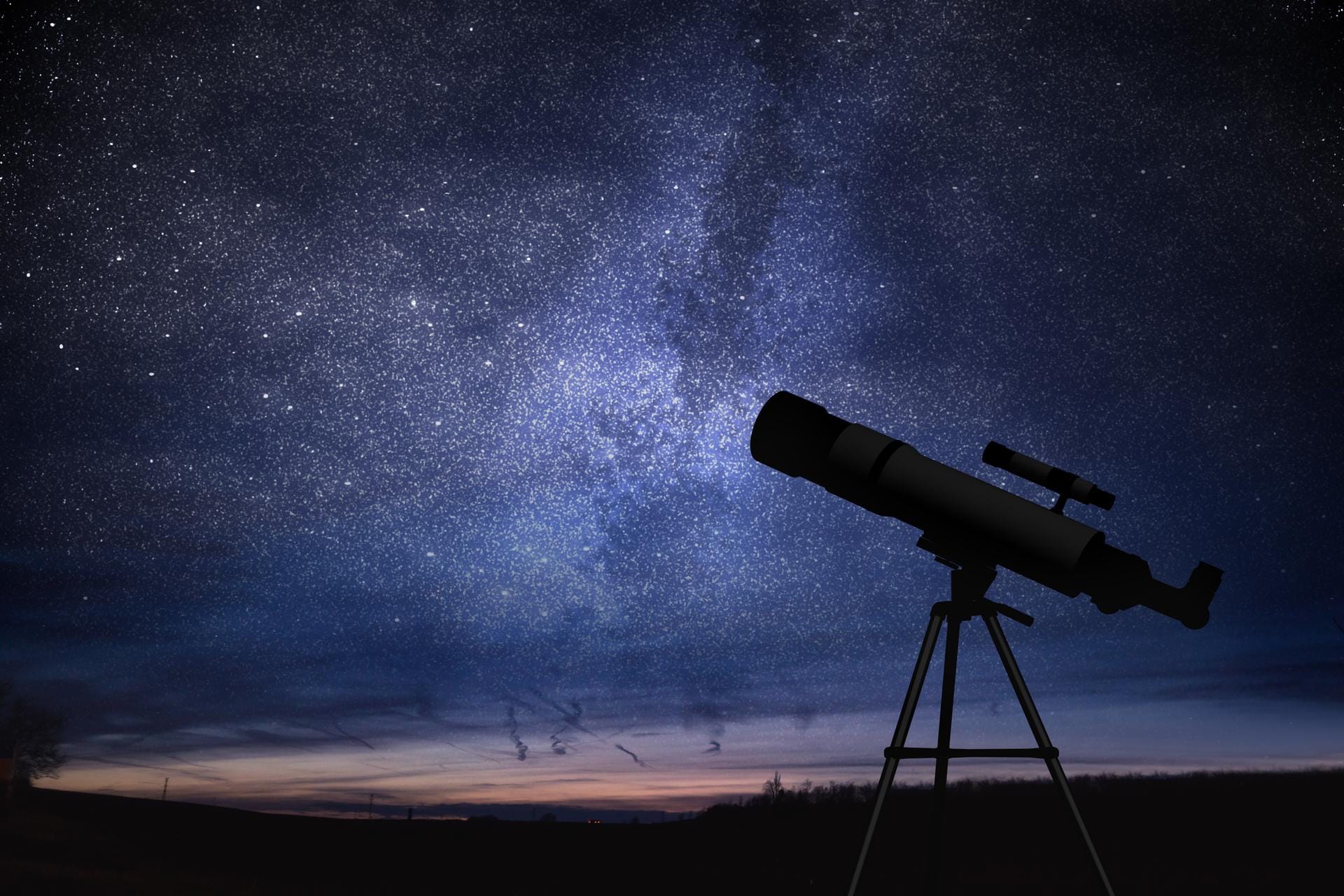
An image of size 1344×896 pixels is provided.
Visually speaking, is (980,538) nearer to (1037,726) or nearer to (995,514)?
(995,514)

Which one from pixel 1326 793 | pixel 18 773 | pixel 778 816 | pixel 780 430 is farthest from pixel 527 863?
pixel 18 773

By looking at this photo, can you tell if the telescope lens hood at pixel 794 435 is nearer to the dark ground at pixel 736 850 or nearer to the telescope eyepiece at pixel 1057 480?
the telescope eyepiece at pixel 1057 480

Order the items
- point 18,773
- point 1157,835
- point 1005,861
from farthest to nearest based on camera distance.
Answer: point 18,773 → point 1157,835 → point 1005,861

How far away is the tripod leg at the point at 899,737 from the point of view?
3.13 metres

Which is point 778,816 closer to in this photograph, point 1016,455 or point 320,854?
point 320,854

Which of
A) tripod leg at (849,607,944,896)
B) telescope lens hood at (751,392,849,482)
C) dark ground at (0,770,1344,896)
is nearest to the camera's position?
tripod leg at (849,607,944,896)

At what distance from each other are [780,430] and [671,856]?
30.2ft

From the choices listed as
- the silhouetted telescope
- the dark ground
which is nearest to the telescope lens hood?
the silhouetted telescope

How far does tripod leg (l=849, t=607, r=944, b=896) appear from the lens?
3.13 meters

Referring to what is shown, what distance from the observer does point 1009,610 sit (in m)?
3.47

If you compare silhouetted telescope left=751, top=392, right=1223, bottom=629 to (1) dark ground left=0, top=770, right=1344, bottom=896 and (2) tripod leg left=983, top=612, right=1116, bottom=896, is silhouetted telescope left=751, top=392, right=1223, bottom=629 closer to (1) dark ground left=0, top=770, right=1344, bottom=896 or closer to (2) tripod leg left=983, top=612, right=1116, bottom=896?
(2) tripod leg left=983, top=612, right=1116, bottom=896

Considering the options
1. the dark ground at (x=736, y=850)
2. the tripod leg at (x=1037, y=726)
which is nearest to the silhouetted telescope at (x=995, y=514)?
the tripod leg at (x=1037, y=726)

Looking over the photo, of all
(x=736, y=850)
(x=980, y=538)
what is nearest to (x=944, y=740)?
(x=980, y=538)

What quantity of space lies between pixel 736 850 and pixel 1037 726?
32.3ft
